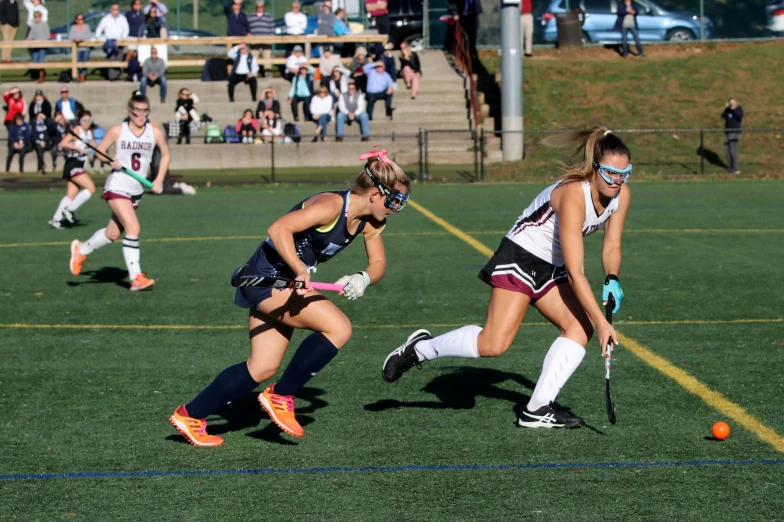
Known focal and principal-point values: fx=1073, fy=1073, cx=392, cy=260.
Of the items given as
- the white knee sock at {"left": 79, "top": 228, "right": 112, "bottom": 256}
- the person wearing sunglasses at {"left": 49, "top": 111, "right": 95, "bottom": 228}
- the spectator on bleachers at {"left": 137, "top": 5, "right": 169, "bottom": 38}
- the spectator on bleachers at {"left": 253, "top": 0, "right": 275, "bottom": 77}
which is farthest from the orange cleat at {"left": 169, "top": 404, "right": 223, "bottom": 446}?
the spectator on bleachers at {"left": 137, "top": 5, "right": 169, "bottom": 38}

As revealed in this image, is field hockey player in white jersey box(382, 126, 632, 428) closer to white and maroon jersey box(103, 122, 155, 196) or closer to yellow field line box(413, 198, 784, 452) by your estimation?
yellow field line box(413, 198, 784, 452)

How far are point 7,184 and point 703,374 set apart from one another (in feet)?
70.6

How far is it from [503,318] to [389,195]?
1111mm

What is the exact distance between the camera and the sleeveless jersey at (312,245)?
Answer: 5.70 m

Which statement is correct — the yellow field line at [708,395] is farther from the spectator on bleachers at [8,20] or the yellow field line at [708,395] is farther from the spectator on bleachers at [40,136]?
the spectator on bleachers at [8,20]

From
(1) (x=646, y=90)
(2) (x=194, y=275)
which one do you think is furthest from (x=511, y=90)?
(2) (x=194, y=275)

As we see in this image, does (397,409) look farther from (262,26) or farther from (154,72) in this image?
(262,26)

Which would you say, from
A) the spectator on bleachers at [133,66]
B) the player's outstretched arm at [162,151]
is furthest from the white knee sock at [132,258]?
the spectator on bleachers at [133,66]

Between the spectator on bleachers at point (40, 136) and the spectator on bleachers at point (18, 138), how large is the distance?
0.18 m

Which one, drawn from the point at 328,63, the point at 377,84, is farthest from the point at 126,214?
the point at 328,63

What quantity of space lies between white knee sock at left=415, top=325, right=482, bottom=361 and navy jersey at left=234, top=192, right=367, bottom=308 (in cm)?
93

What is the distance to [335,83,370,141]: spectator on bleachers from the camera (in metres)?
28.5

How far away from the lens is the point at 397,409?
6.67 meters

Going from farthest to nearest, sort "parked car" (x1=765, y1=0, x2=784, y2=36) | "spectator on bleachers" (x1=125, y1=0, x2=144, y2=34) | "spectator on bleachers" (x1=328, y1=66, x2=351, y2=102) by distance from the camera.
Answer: "parked car" (x1=765, y1=0, x2=784, y2=36) < "spectator on bleachers" (x1=125, y1=0, x2=144, y2=34) < "spectator on bleachers" (x1=328, y1=66, x2=351, y2=102)
